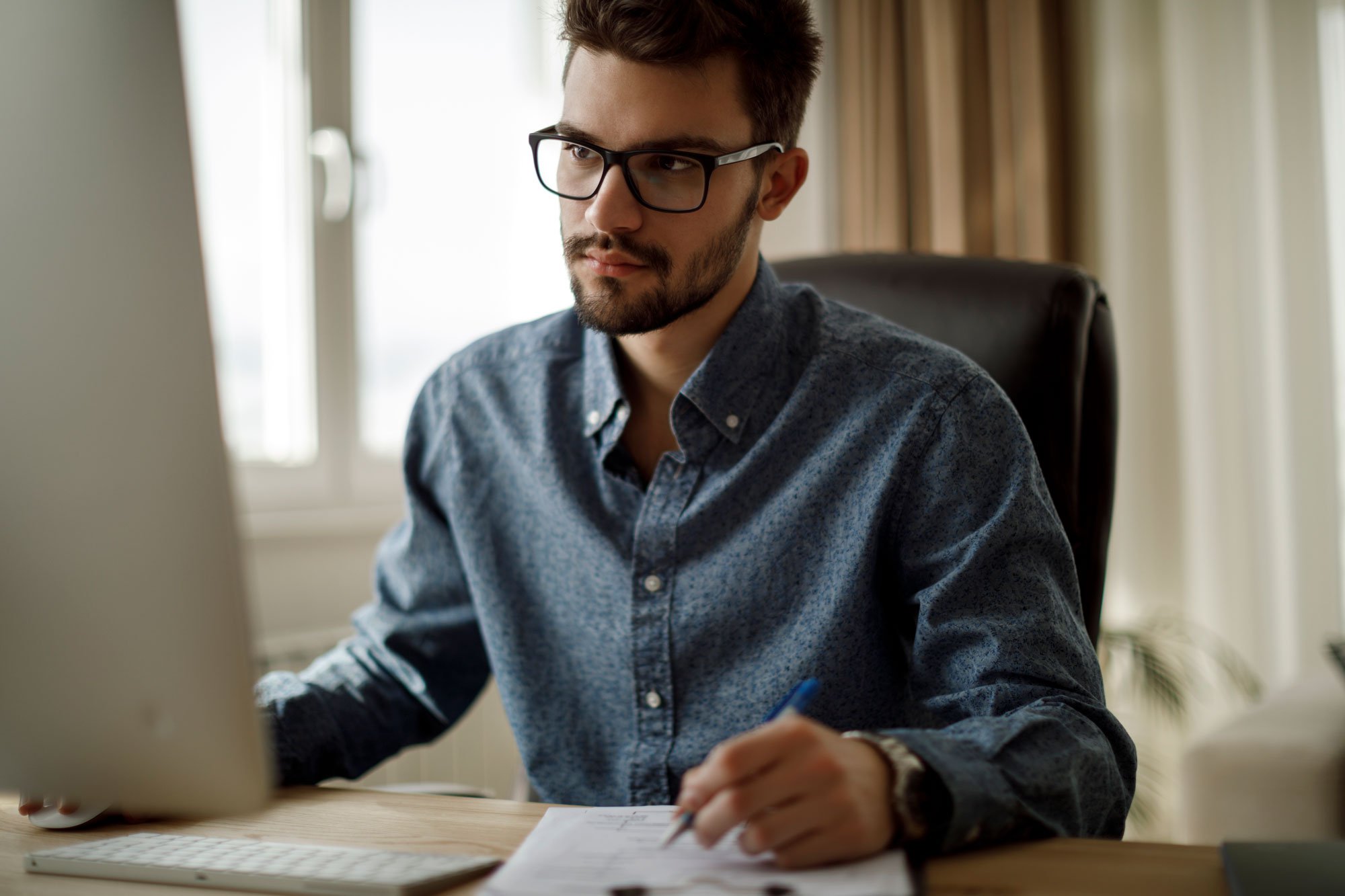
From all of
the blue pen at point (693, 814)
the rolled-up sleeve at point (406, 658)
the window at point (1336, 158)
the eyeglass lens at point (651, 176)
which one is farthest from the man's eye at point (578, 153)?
the window at point (1336, 158)

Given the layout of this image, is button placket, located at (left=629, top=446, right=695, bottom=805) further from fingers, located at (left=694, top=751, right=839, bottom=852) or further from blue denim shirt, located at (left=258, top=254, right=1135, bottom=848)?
fingers, located at (left=694, top=751, right=839, bottom=852)

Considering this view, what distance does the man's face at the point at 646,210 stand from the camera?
105 cm

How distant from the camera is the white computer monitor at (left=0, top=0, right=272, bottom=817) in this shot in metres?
0.48

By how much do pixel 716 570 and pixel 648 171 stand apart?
382 millimetres

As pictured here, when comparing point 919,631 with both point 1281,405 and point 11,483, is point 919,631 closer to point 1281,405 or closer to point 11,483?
point 11,483

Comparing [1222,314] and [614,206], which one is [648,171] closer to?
[614,206]

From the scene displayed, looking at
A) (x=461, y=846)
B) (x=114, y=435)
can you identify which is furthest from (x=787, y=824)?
(x=114, y=435)

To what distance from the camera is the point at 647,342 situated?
1.17 meters

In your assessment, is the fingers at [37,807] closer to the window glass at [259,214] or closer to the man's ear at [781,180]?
the man's ear at [781,180]

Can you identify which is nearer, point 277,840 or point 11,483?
point 11,483

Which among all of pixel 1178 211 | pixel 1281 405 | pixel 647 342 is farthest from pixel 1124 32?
pixel 647 342

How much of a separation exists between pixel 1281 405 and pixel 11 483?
8.23 feet

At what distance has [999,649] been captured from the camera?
2.78 feet

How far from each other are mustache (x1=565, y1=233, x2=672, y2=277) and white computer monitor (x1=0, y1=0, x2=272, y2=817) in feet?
1.98
